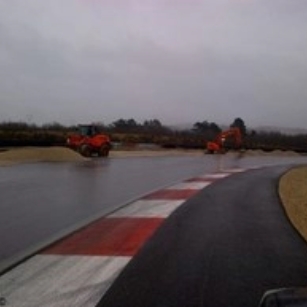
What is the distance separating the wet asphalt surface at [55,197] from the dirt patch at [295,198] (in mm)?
3317

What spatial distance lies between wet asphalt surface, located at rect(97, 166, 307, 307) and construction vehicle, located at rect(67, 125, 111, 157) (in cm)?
2663

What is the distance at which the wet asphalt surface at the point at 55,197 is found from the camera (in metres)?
10.2

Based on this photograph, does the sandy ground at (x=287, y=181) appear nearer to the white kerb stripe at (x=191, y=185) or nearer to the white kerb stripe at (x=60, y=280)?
the white kerb stripe at (x=191, y=185)

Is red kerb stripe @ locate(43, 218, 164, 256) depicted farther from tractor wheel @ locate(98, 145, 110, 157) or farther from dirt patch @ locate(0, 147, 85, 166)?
tractor wheel @ locate(98, 145, 110, 157)

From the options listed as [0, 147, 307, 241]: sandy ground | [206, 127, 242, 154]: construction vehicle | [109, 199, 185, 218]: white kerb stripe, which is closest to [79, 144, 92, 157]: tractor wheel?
[0, 147, 307, 241]: sandy ground

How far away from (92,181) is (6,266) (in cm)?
1270

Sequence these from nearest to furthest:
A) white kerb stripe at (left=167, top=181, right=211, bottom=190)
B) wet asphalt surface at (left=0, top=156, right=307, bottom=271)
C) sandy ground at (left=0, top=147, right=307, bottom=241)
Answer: wet asphalt surface at (left=0, top=156, right=307, bottom=271) < sandy ground at (left=0, top=147, right=307, bottom=241) < white kerb stripe at (left=167, top=181, right=211, bottom=190)

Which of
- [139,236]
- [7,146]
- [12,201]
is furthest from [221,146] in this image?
[139,236]

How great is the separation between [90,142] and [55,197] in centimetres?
2426

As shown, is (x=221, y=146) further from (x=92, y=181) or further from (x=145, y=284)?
(x=145, y=284)

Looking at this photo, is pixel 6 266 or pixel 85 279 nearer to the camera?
pixel 85 279

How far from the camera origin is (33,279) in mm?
7359

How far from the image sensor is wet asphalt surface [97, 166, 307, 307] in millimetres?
6688

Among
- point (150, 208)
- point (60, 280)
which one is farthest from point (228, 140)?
point (60, 280)
